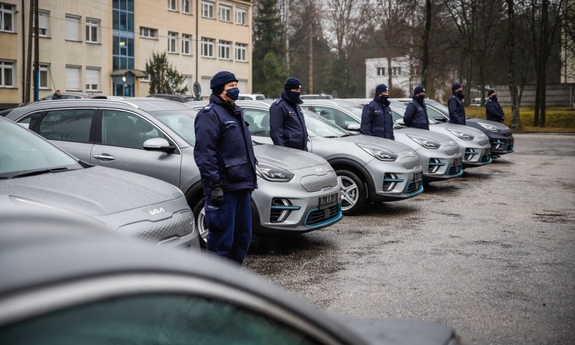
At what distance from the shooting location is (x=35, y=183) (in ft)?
16.6

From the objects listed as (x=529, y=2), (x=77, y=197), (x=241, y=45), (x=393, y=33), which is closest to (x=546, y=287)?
(x=77, y=197)

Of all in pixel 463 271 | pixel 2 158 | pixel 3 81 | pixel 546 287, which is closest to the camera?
pixel 2 158

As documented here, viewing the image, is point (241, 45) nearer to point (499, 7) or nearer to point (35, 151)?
point (499, 7)

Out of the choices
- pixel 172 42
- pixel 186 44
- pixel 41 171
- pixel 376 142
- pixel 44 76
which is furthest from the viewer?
pixel 186 44

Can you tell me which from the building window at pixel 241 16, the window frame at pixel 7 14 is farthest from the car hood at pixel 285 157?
the building window at pixel 241 16

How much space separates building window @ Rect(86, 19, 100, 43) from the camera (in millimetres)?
48844

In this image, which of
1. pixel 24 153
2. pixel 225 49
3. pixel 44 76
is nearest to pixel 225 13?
pixel 225 49

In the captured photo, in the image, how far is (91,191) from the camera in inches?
196

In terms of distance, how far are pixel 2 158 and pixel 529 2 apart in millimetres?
38029

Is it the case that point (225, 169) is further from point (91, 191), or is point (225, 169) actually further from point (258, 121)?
point (258, 121)

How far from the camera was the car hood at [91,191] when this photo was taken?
471 centimetres

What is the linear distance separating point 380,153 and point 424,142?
2960 mm

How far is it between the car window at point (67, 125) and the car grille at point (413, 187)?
4.86 metres

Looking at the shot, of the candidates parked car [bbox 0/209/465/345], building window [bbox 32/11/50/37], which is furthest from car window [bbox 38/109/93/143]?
building window [bbox 32/11/50/37]
